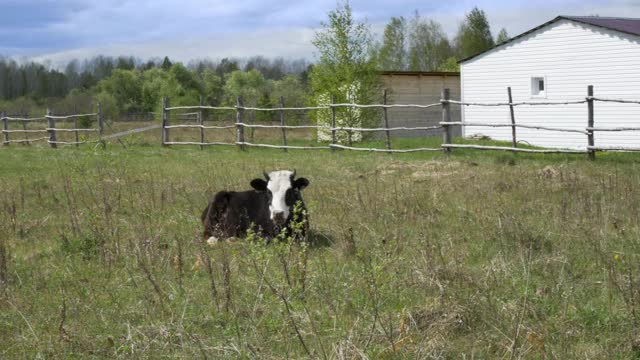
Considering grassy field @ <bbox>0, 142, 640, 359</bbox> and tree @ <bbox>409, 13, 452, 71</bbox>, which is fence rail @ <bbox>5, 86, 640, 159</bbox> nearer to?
grassy field @ <bbox>0, 142, 640, 359</bbox>

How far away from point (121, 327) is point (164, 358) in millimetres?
665

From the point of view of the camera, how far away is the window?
74.4 feet

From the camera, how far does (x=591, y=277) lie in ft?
16.5

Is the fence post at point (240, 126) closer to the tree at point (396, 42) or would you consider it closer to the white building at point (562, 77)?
the white building at point (562, 77)

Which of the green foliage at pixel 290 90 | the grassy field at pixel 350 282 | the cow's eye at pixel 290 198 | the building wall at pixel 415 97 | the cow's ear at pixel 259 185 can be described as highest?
the green foliage at pixel 290 90

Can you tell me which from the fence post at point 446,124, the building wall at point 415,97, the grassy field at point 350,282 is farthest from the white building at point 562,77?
the grassy field at point 350,282

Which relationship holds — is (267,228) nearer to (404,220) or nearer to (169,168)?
(404,220)

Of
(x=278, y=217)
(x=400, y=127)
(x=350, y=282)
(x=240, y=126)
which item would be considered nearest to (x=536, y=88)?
(x=400, y=127)

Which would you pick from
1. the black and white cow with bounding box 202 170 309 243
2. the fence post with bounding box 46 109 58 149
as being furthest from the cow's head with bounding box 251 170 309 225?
the fence post with bounding box 46 109 58 149

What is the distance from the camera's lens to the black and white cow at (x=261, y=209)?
669 cm

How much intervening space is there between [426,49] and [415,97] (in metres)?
30.8

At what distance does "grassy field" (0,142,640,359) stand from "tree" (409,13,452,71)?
49610mm

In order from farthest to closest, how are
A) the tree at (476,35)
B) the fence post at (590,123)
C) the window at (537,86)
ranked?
the tree at (476,35)
the window at (537,86)
the fence post at (590,123)

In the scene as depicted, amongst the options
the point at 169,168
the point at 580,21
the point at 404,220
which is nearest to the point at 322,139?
the point at 580,21
